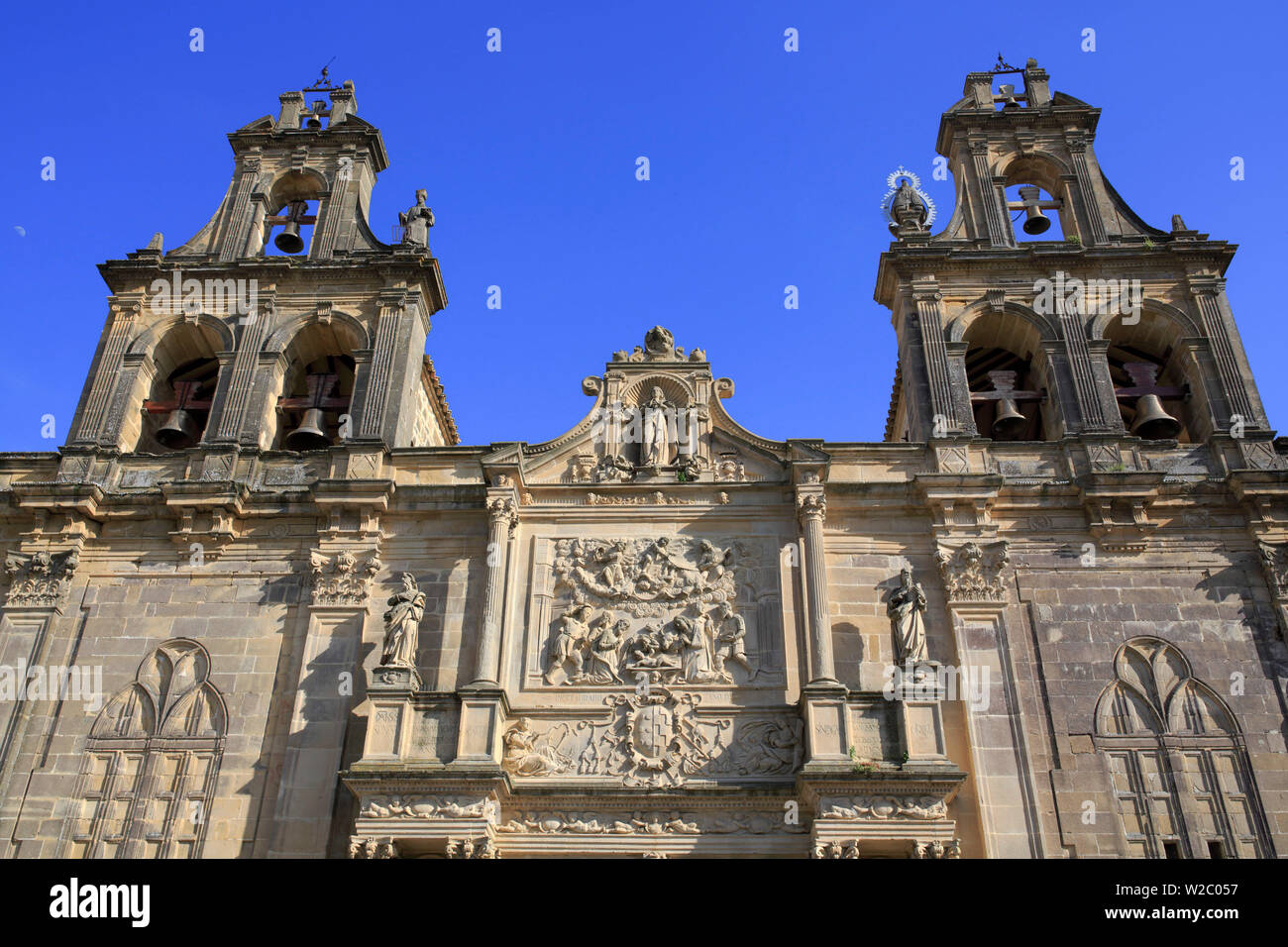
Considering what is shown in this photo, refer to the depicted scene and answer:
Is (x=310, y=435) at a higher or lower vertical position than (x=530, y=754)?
higher

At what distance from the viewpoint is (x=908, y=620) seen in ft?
54.4

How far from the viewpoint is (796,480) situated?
60.1ft

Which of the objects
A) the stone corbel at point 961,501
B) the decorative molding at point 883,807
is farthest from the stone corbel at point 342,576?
the stone corbel at point 961,501

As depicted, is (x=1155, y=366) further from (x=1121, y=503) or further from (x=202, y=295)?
(x=202, y=295)

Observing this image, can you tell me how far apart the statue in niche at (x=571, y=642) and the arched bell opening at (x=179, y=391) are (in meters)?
8.27

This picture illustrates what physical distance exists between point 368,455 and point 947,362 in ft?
31.2

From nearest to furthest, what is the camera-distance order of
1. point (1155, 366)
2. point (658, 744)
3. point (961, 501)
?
point (658, 744), point (961, 501), point (1155, 366)

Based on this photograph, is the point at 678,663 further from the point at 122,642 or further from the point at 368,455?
the point at 122,642

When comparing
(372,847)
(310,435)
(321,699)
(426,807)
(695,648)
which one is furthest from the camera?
(310,435)

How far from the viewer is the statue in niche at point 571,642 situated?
17.0 metres

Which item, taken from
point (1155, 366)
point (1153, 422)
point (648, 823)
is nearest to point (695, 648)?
point (648, 823)

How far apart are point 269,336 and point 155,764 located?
318 inches

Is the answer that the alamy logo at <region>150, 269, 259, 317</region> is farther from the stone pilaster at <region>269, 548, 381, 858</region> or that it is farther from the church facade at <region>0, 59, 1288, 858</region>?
the stone pilaster at <region>269, 548, 381, 858</region>
